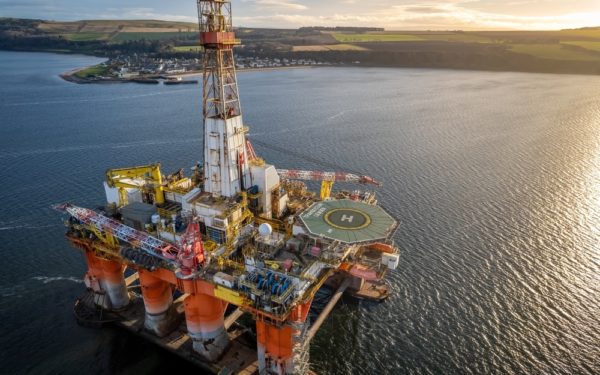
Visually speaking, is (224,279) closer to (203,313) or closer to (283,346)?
(203,313)

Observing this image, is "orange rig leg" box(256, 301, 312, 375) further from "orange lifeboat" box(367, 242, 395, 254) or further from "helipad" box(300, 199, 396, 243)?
"orange lifeboat" box(367, 242, 395, 254)

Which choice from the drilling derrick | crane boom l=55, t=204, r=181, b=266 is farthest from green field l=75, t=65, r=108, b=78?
the drilling derrick

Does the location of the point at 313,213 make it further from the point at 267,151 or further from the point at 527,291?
the point at 267,151

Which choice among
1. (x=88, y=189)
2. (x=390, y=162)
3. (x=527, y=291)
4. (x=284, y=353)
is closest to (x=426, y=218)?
(x=527, y=291)

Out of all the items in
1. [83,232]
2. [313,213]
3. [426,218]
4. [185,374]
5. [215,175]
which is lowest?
[185,374]

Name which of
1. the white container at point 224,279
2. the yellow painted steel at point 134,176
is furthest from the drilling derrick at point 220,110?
the white container at point 224,279

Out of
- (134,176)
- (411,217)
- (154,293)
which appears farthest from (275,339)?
(411,217)
